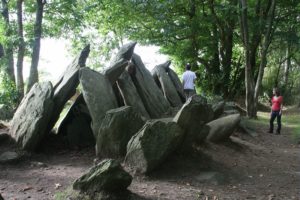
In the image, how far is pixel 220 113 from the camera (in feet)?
40.4

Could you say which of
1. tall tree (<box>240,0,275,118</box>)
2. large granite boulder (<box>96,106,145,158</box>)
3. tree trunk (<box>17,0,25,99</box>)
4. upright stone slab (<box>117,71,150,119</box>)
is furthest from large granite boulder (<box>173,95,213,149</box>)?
tree trunk (<box>17,0,25,99</box>)

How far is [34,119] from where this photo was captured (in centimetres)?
899

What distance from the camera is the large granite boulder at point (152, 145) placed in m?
7.14

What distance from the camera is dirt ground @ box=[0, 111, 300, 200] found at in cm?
648

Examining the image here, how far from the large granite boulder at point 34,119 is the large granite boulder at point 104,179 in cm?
339

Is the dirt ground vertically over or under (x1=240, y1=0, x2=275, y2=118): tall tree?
under

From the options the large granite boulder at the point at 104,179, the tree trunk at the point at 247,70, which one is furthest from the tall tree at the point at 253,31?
the large granite boulder at the point at 104,179

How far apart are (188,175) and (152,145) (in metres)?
0.93

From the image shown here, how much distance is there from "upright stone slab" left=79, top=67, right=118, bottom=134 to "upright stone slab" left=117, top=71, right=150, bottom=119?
95 cm

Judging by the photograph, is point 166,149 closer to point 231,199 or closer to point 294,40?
point 231,199

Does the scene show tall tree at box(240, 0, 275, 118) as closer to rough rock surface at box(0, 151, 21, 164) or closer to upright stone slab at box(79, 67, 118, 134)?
upright stone slab at box(79, 67, 118, 134)

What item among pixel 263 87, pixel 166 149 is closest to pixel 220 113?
pixel 166 149

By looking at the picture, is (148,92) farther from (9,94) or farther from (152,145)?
(9,94)

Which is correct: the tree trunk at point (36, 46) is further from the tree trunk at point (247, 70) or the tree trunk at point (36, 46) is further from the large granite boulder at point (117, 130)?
the large granite boulder at point (117, 130)
